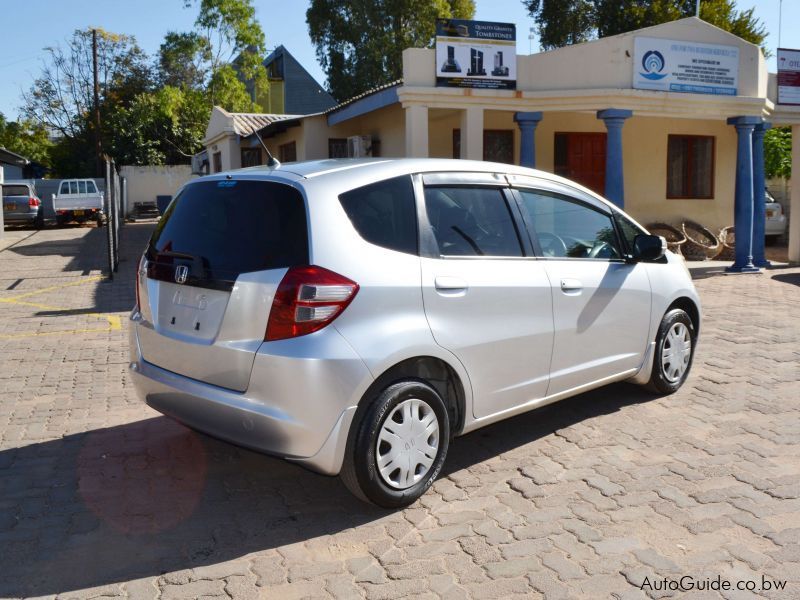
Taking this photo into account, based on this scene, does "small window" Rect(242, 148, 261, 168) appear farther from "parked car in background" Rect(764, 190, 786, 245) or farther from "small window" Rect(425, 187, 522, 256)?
"small window" Rect(425, 187, 522, 256)

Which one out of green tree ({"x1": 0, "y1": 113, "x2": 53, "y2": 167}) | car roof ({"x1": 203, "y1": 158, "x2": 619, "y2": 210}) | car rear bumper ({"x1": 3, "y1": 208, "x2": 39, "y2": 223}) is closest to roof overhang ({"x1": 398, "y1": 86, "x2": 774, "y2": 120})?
car roof ({"x1": 203, "y1": 158, "x2": 619, "y2": 210})

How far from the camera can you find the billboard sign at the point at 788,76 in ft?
49.7

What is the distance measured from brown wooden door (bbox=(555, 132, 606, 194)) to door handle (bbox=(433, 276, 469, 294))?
1347cm

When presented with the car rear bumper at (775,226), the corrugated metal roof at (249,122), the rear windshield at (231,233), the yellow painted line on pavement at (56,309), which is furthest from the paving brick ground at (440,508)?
the corrugated metal roof at (249,122)

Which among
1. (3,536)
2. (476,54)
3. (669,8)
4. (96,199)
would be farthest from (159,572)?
(669,8)

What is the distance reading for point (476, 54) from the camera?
13281mm

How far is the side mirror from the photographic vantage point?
17.6ft

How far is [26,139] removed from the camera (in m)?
51.8

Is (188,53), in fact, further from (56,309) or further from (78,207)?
(56,309)

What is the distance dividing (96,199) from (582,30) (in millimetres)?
24662

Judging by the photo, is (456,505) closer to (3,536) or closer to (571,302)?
(571,302)

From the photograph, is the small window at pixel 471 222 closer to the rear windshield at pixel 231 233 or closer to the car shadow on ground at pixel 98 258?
the rear windshield at pixel 231 233

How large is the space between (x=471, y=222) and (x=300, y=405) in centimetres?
154

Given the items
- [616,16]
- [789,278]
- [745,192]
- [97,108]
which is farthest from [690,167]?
[97,108]
